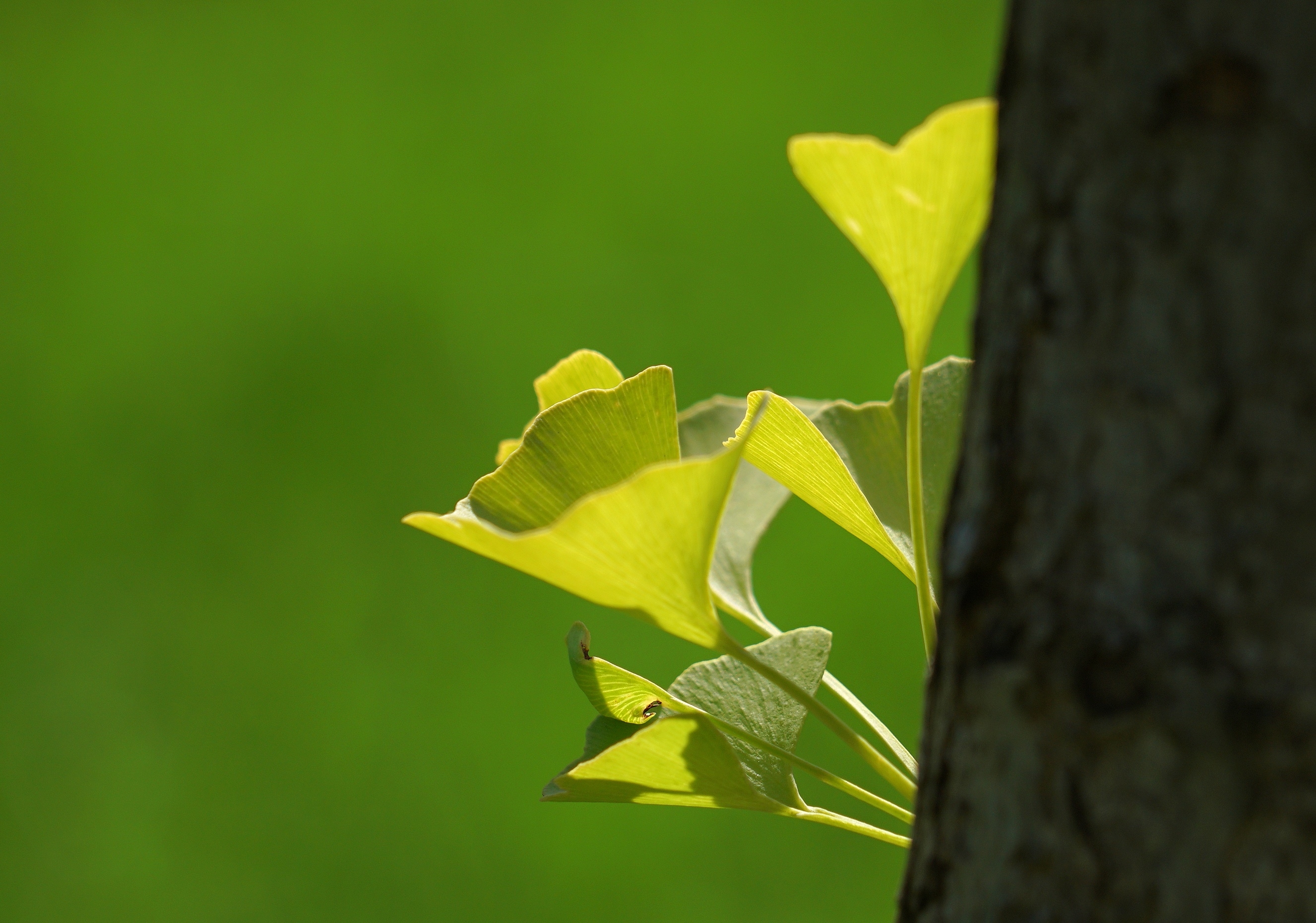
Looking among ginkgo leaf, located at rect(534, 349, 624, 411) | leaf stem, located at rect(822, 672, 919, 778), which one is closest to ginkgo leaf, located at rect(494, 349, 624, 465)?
ginkgo leaf, located at rect(534, 349, 624, 411)

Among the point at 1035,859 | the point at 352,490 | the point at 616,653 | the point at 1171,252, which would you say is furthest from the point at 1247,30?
the point at 352,490

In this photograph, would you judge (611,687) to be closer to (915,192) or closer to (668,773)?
(668,773)

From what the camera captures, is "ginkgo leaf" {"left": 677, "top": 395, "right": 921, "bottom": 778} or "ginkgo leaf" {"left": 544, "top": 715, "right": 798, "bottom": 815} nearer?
"ginkgo leaf" {"left": 544, "top": 715, "right": 798, "bottom": 815}

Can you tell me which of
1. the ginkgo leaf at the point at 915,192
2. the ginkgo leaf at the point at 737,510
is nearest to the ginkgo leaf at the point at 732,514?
the ginkgo leaf at the point at 737,510

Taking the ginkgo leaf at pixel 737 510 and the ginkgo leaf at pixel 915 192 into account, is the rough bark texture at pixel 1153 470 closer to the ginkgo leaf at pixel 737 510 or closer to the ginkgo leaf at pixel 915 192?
the ginkgo leaf at pixel 915 192

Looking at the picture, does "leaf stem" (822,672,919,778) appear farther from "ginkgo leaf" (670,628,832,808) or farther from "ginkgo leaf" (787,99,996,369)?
"ginkgo leaf" (787,99,996,369)
